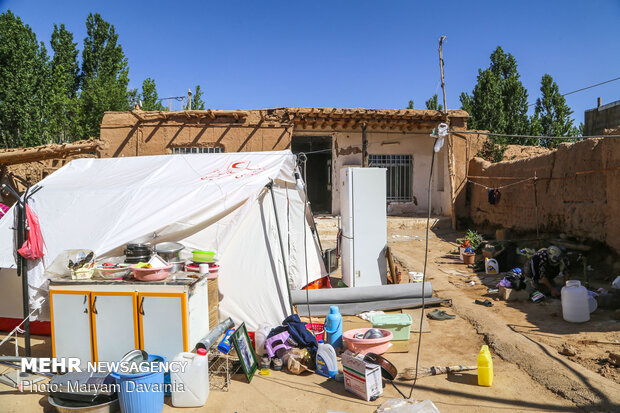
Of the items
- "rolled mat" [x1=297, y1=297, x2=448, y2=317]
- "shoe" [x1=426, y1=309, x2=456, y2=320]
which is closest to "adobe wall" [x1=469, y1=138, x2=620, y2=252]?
"shoe" [x1=426, y1=309, x2=456, y2=320]

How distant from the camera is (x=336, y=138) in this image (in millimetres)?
13438

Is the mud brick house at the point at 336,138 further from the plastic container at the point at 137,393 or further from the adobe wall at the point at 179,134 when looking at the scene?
the plastic container at the point at 137,393

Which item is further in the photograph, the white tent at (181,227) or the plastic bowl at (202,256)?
the white tent at (181,227)

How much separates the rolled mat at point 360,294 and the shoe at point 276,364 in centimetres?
143

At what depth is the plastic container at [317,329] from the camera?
4809 mm

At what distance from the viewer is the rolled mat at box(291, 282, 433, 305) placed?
5727mm

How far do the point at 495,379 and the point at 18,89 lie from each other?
18509 mm

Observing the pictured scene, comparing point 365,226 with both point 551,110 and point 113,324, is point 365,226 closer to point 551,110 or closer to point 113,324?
point 113,324

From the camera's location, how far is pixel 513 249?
806 centimetres

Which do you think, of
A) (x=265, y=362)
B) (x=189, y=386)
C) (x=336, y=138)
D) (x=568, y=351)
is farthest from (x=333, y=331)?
(x=336, y=138)

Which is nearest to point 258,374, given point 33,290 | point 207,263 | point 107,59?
point 207,263

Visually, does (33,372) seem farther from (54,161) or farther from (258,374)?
(54,161)

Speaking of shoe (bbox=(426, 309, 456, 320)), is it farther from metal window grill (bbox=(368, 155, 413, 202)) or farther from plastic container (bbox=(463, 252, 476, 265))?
metal window grill (bbox=(368, 155, 413, 202))

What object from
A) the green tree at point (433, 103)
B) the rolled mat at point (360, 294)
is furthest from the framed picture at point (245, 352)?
the green tree at point (433, 103)
